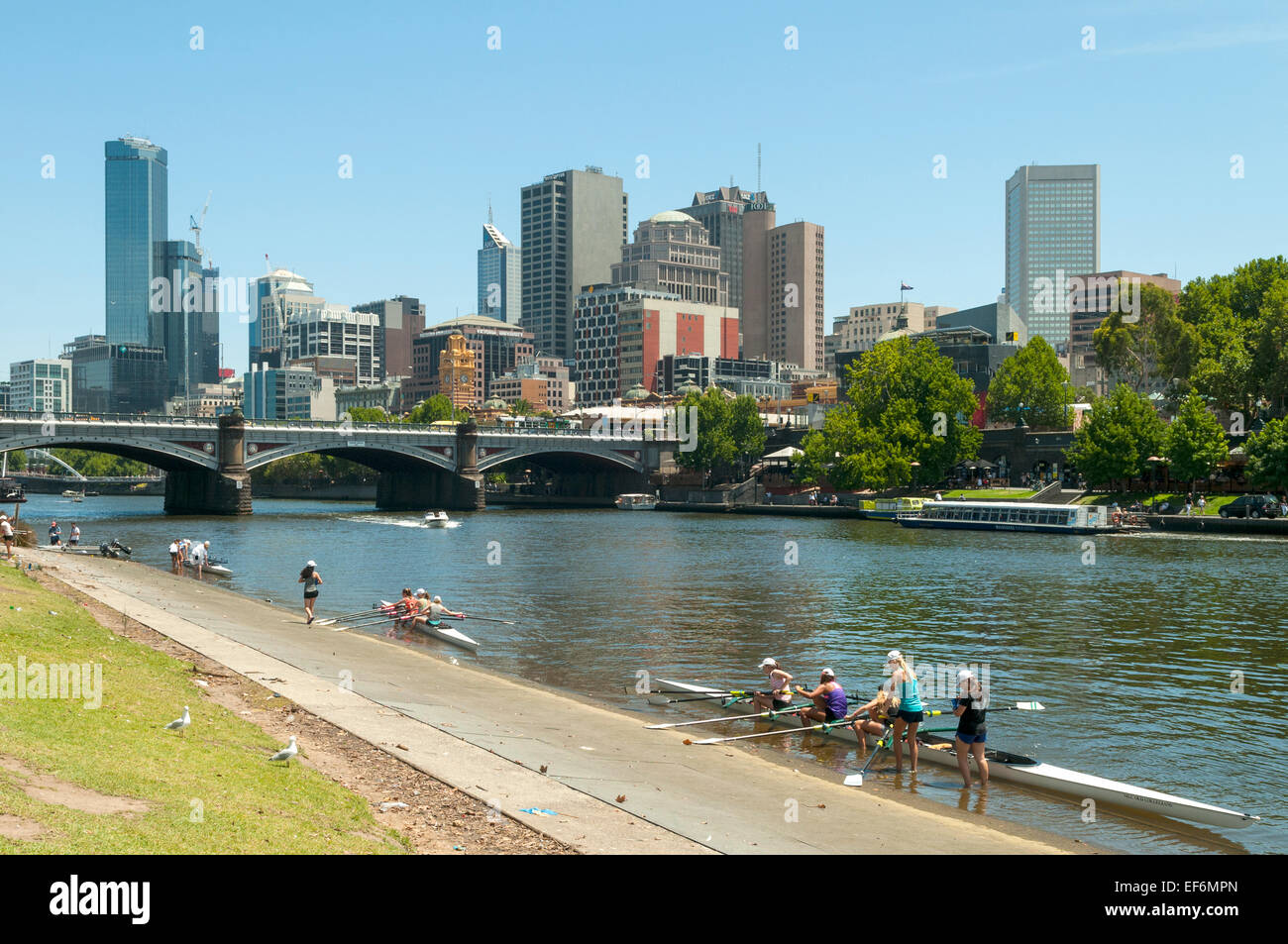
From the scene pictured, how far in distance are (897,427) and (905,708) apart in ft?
339

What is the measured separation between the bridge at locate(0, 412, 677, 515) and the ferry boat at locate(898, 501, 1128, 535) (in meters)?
56.5

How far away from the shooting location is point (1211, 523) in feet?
275

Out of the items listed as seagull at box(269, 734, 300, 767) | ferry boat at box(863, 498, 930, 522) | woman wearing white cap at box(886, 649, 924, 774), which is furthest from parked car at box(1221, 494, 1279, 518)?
seagull at box(269, 734, 300, 767)

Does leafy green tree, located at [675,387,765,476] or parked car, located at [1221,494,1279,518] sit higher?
leafy green tree, located at [675,387,765,476]

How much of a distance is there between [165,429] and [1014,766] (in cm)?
10660

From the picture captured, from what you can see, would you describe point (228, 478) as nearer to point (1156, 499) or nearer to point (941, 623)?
point (1156, 499)

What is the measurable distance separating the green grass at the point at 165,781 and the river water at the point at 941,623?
9.92 metres

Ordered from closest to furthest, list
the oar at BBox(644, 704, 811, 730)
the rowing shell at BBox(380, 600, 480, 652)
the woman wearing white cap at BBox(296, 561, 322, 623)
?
1. the oar at BBox(644, 704, 811, 730)
2. the rowing shell at BBox(380, 600, 480, 652)
3. the woman wearing white cap at BBox(296, 561, 322, 623)

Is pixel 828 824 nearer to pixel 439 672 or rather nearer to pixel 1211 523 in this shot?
pixel 439 672

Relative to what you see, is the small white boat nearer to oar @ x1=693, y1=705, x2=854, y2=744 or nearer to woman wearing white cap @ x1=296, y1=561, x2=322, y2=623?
woman wearing white cap @ x1=296, y1=561, x2=322, y2=623

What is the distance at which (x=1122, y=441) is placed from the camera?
99.6 m

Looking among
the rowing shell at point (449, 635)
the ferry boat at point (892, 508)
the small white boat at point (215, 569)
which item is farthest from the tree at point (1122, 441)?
the rowing shell at point (449, 635)

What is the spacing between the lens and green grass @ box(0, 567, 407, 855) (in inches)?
436
